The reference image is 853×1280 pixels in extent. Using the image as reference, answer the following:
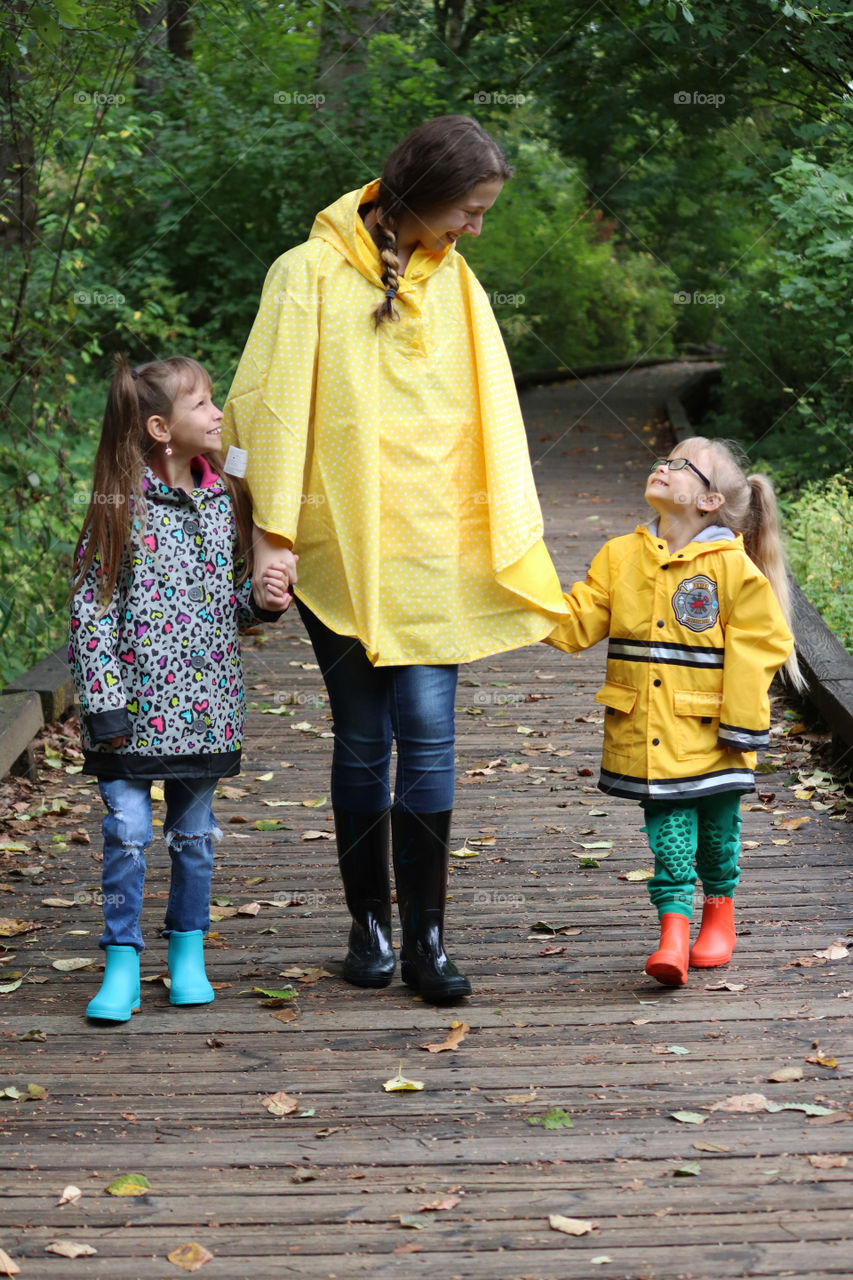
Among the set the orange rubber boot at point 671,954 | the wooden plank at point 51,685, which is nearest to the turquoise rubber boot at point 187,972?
the orange rubber boot at point 671,954

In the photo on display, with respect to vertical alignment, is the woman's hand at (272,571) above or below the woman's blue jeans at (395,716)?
→ above

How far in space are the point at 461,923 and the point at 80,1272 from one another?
6.52 ft

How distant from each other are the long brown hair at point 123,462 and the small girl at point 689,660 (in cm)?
102

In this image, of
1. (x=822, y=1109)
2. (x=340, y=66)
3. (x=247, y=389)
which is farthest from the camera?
(x=340, y=66)

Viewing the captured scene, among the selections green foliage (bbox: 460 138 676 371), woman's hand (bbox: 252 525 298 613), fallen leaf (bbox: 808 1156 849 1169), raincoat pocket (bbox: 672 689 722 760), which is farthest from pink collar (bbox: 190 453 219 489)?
green foliage (bbox: 460 138 676 371)

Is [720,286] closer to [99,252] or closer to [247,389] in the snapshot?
[99,252]

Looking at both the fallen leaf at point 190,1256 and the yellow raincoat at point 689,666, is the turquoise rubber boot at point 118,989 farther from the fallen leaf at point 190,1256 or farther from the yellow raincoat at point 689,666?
the yellow raincoat at point 689,666

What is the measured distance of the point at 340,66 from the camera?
46.5ft

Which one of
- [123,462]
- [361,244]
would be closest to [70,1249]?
[123,462]

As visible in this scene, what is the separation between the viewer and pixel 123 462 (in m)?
3.54

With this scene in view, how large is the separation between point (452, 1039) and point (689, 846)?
82 centimetres

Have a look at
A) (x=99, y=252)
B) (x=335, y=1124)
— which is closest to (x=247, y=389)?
(x=335, y=1124)

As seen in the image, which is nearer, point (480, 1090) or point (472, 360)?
point (480, 1090)

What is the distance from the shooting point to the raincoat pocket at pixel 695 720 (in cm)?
371
